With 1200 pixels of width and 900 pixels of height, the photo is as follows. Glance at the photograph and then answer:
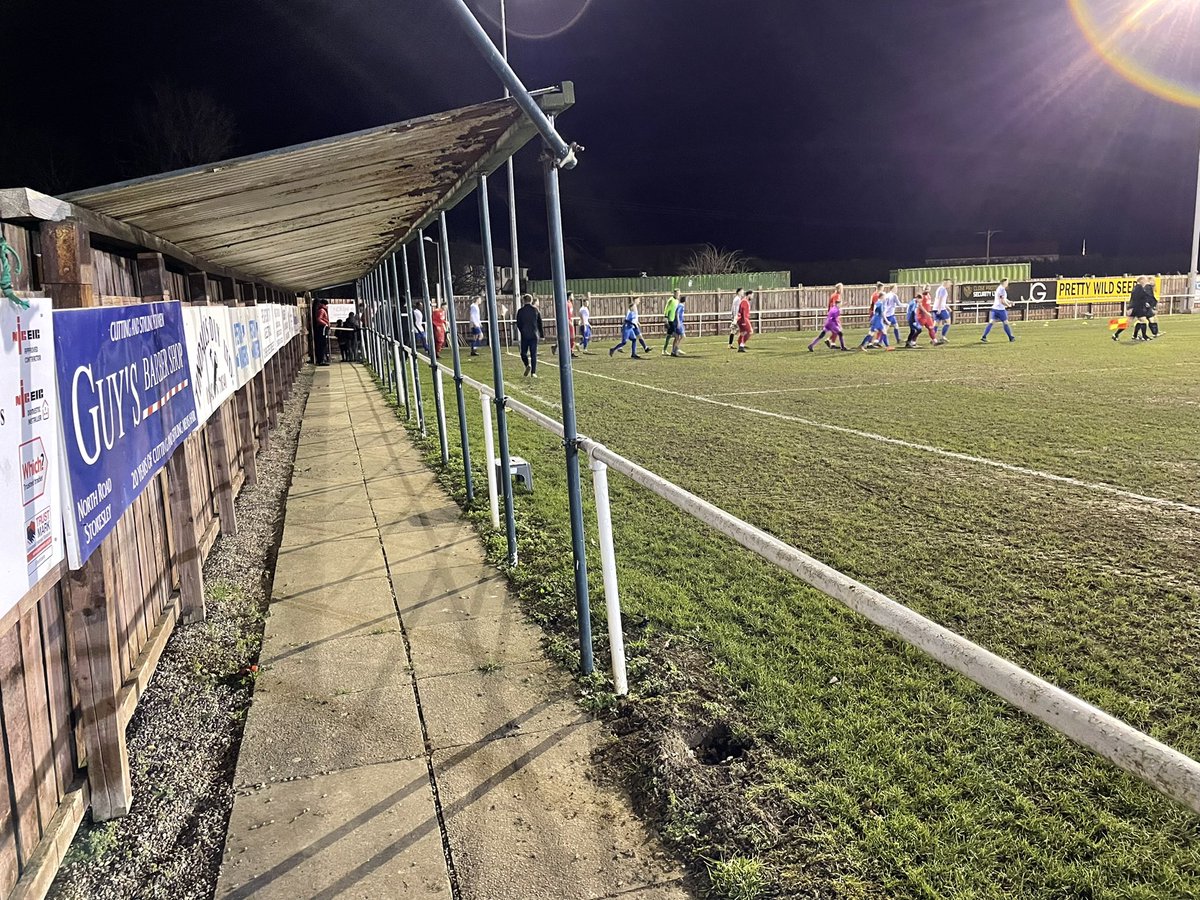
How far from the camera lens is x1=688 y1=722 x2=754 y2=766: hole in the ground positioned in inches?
125

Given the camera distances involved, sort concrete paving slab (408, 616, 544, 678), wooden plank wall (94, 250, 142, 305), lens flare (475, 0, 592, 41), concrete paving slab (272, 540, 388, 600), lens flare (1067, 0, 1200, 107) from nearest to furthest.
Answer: wooden plank wall (94, 250, 142, 305)
concrete paving slab (408, 616, 544, 678)
concrete paving slab (272, 540, 388, 600)
lens flare (1067, 0, 1200, 107)
lens flare (475, 0, 592, 41)

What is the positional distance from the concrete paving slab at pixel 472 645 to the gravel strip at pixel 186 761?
2.62 ft

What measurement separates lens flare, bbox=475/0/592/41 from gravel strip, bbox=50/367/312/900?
48.4m

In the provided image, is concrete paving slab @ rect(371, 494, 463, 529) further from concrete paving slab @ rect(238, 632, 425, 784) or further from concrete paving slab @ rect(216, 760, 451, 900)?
concrete paving slab @ rect(216, 760, 451, 900)

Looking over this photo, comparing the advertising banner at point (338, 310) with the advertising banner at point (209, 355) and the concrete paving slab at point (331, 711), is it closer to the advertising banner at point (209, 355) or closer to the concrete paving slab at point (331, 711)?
the advertising banner at point (209, 355)

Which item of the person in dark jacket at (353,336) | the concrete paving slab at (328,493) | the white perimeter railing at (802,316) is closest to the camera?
the concrete paving slab at (328,493)

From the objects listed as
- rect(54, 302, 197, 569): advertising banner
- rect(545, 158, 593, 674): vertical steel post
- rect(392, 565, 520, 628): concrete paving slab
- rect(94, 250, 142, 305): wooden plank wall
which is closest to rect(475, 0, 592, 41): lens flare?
rect(94, 250, 142, 305): wooden plank wall

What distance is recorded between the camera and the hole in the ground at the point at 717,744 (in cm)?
317

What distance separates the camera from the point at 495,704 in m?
3.65

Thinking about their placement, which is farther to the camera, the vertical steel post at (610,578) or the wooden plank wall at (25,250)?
the vertical steel post at (610,578)

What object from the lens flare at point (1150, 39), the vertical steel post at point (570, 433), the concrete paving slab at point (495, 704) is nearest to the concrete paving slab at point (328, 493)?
the concrete paving slab at point (495, 704)

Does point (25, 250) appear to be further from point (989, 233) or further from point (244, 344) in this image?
point (989, 233)

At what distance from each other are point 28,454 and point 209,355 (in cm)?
340

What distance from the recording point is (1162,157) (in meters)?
59.7
